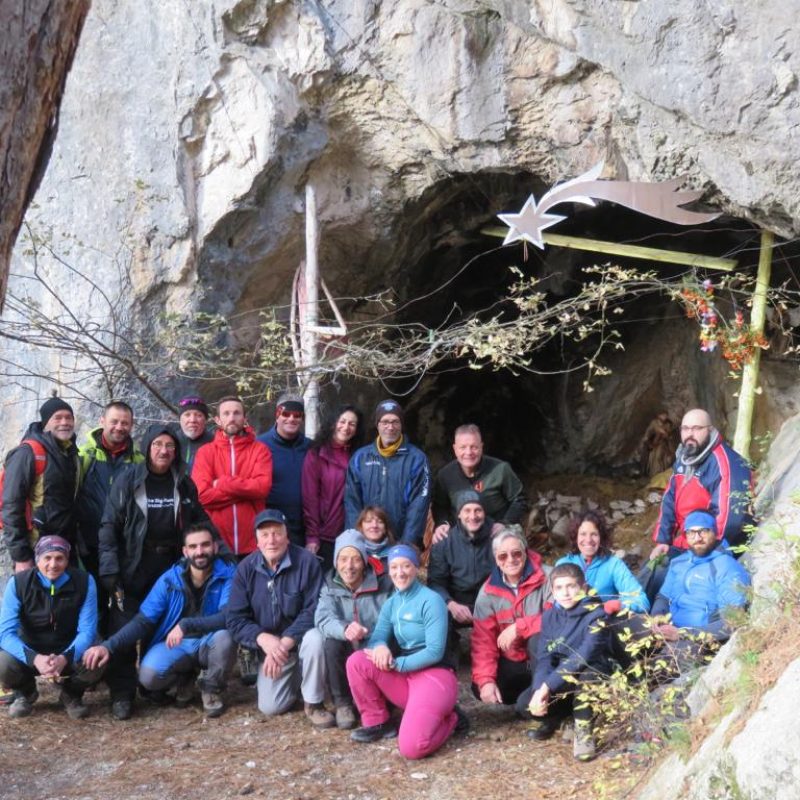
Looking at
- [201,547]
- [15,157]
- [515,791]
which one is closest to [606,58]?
[201,547]

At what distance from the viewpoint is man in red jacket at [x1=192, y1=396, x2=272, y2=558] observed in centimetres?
625

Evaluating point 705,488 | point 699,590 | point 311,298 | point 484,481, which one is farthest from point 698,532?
point 311,298

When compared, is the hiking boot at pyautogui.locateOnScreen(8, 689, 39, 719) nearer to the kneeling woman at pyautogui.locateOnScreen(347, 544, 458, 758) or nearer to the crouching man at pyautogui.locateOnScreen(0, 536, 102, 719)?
the crouching man at pyautogui.locateOnScreen(0, 536, 102, 719)

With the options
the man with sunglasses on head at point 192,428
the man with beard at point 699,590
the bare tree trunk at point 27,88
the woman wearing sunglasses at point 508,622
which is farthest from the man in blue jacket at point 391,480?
the bare tree trunk at point 27,88

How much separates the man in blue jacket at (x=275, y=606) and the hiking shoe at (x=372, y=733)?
316 mm

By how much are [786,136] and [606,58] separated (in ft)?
4.09

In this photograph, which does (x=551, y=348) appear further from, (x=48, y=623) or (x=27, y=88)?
(x=27, y=88)

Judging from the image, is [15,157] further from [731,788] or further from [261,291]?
[261,291]

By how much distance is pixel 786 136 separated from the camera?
6070 mm

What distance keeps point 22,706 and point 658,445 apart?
7.13 metres

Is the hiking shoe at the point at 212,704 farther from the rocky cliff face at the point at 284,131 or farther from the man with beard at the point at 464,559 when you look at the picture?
the rocky cliff face at the point at 284,131

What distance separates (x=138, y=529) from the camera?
602cm

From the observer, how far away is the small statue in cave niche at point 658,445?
10.7 metres

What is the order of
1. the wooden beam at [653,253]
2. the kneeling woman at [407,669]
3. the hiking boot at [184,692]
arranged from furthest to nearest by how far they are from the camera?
1. the wooden beam at [653,253]
2. the hiking boot at [184,692]
3. the kneeling woman at [407,669]
